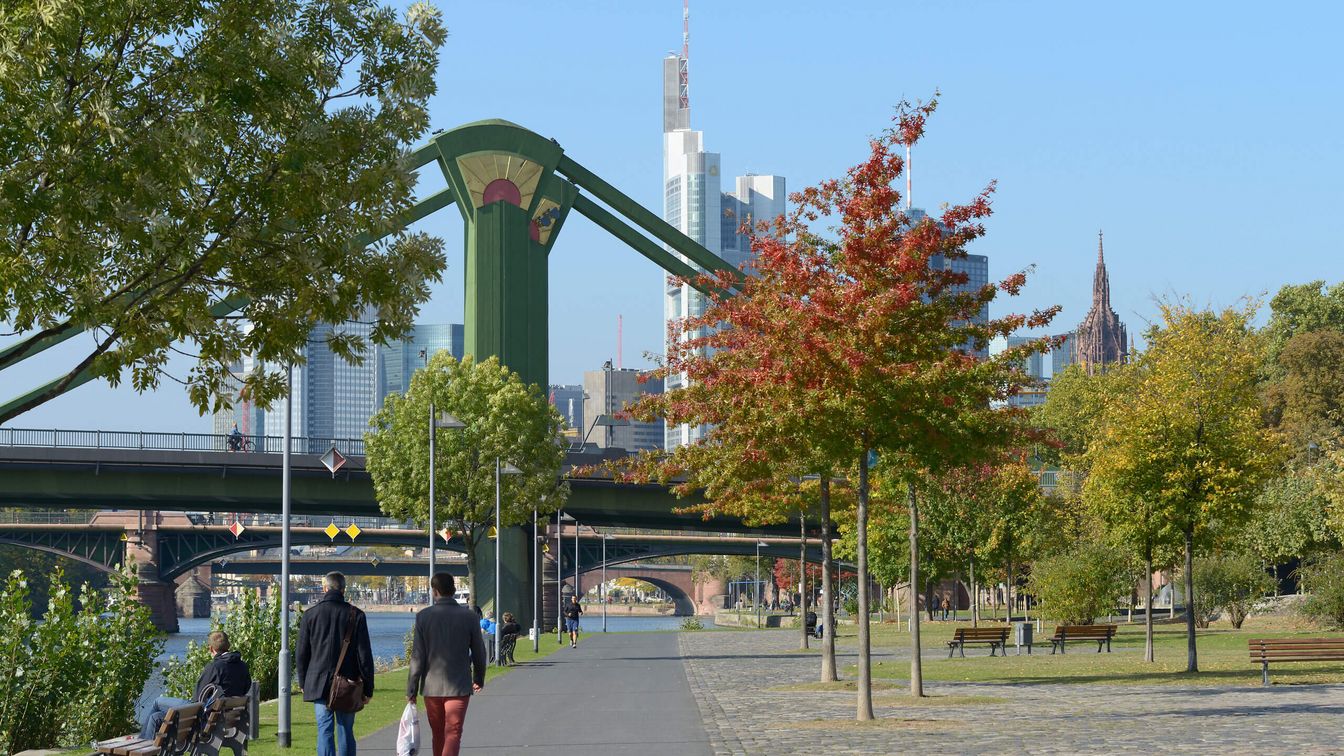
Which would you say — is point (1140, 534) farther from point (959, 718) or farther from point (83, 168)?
point (83, 168)

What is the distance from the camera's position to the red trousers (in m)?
14.5

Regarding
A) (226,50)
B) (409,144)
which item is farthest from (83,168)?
(409,144)

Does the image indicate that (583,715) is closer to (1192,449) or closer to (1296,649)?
(1296,649)

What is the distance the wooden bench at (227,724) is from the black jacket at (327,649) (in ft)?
7.28

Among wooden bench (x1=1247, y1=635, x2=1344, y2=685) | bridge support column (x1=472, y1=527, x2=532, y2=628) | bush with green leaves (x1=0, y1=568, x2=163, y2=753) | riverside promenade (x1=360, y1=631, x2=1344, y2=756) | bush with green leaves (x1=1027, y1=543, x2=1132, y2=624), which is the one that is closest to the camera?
riverside promenade (x1=360, y1=631, x2=1344, y2=756)

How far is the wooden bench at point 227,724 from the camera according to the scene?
16766mm

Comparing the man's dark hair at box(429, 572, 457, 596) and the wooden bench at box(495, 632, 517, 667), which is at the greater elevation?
the man's dark hair at box(429, 572, 457, 596)

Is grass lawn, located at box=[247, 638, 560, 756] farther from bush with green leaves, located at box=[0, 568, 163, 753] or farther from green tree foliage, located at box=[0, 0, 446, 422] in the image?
green tree foliage, located at box=[0, 0, 446, 422]

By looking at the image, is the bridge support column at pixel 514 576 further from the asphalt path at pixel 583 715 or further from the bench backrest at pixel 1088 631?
the bench backrest at pixel 1088 631

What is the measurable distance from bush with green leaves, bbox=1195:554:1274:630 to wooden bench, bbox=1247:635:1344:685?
1312 inches

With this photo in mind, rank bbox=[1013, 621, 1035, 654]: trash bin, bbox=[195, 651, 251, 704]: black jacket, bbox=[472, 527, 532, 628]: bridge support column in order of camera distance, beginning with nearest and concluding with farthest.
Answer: bbox=[195, 651, 251, 704]: black jacket
bbox=[1013, 621, 1035, 654]: trash bin
bbox=[472, 527, 532, 628]: bridge support column

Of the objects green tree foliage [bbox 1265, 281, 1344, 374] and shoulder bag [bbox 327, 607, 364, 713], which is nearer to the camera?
shoulder bag [bbox 327, 607, 364, 713]

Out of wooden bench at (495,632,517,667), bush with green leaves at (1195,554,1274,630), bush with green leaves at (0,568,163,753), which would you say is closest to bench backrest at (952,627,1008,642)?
wooden bench at (495,632,517,667)

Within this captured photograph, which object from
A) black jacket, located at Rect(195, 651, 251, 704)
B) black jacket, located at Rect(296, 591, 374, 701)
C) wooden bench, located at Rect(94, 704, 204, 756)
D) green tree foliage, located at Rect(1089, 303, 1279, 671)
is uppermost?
green tree foliage, located at Rect(1089, 303, 1279, 671)
